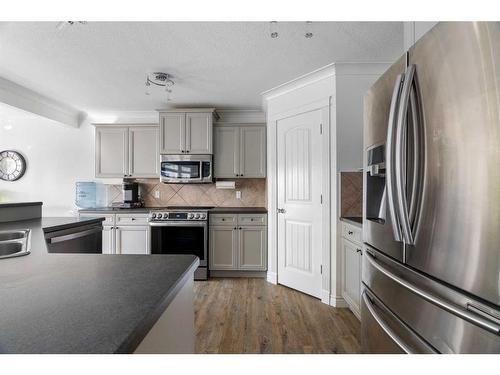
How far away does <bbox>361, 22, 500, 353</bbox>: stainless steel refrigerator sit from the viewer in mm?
706

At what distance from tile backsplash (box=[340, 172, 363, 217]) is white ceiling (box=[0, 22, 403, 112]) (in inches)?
44.2

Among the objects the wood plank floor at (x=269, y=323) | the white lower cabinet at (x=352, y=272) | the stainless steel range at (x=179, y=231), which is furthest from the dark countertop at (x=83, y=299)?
the stainless steel range at (x=179, y=231)

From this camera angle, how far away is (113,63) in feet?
8.31

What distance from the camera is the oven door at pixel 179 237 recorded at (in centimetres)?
344

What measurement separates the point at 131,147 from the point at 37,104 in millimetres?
1249

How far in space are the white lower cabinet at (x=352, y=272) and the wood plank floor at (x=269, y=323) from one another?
167 millimetres

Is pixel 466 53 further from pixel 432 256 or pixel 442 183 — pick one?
pixel 432 256

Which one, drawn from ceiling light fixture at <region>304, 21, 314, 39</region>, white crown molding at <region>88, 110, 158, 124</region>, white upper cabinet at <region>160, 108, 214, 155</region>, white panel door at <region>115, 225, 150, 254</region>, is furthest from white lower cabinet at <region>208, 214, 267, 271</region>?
ceiling light fixture at <region>304, 21, 314, 39</region>

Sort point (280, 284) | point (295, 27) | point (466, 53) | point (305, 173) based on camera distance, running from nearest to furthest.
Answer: point (466, 53) → point (295, 27) → point (305, 173) → point (280, 284)

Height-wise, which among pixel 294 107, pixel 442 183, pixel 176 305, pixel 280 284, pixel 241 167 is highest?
pixel 294 107

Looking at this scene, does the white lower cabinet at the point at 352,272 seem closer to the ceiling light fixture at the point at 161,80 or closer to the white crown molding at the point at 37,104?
the ceiling light fixture at the point at 161,80

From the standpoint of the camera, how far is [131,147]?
3908 mm

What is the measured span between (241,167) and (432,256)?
3.06 m
